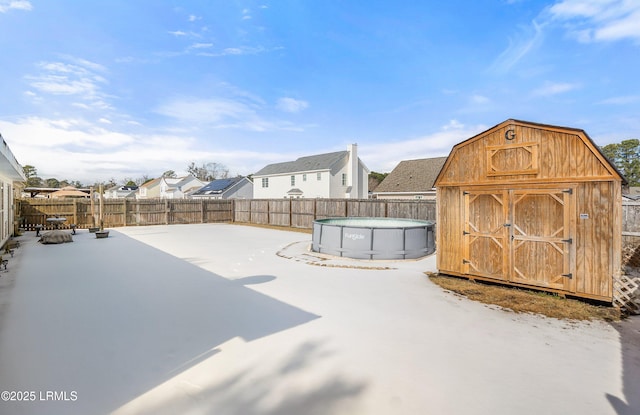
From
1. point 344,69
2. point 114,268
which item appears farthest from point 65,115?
point 344,69

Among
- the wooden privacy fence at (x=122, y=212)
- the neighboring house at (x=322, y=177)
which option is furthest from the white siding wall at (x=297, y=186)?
the wooden privacy fence at (x=122, y=212)

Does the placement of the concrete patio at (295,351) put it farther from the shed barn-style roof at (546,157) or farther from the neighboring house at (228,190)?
the neighboring house at (228,190)

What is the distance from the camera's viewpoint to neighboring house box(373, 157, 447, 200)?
26.5 meters

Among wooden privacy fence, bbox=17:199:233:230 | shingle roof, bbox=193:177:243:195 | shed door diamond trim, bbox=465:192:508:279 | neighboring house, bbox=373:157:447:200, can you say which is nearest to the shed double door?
shed door diamond trim, bbox=465:192:508:279

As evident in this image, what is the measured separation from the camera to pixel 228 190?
125 feet

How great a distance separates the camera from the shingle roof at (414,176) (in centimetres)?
2686

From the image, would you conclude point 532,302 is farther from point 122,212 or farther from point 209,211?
point 122,212

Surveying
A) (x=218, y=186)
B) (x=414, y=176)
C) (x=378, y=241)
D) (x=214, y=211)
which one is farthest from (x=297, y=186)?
(x=378, y=241)

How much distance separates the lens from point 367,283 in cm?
673

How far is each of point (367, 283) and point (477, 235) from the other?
270 centimetres

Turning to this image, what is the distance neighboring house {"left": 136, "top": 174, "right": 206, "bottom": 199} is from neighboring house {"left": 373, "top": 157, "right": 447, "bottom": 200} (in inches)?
1339

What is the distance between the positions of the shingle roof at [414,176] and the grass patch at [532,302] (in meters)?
20.8

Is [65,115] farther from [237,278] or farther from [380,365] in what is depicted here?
[380,365]

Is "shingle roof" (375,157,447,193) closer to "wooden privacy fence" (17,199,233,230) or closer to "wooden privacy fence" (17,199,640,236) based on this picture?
"wooden privacy fence" (17,199,640,236)
